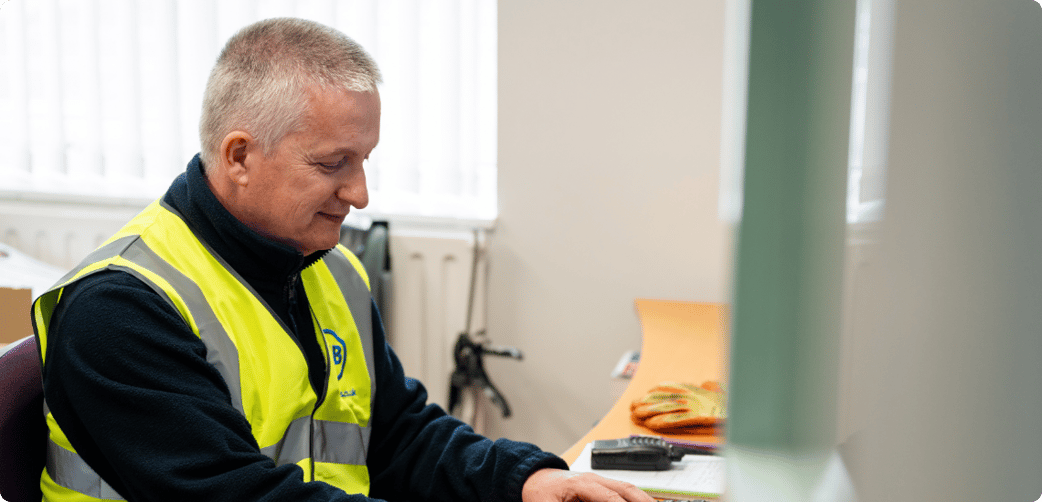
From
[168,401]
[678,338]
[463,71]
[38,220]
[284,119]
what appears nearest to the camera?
[168,401]

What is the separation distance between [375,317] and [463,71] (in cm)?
149

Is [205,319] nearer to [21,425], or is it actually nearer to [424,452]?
[21,425]

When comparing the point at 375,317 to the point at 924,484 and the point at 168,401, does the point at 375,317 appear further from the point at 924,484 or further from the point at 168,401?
the point at 924,484

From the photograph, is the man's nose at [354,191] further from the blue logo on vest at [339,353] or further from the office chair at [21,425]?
the office chair at [21,425]

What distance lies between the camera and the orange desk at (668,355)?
1424 millimetres

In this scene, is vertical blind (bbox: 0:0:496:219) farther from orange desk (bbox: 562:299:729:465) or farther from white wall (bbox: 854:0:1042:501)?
white wall (bbox: 854:0:1042:501)

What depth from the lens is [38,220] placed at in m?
2.79

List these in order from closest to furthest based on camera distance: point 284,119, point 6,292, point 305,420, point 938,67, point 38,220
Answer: point 938,67 → point 284,119 → point 305,420 → point 6,292 → point 38,220

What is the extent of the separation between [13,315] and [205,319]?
3.28 feet

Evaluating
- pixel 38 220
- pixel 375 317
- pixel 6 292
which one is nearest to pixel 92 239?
pixel 38 220

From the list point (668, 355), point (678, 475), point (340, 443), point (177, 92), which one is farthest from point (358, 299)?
point (177, 92)

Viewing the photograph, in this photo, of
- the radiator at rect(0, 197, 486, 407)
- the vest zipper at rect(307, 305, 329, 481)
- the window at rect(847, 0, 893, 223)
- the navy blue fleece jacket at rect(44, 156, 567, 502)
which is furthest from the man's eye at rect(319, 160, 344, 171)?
the radiator at rect(0, 197, 486, 407)

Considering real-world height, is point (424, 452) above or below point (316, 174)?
below

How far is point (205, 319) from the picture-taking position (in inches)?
37.8
